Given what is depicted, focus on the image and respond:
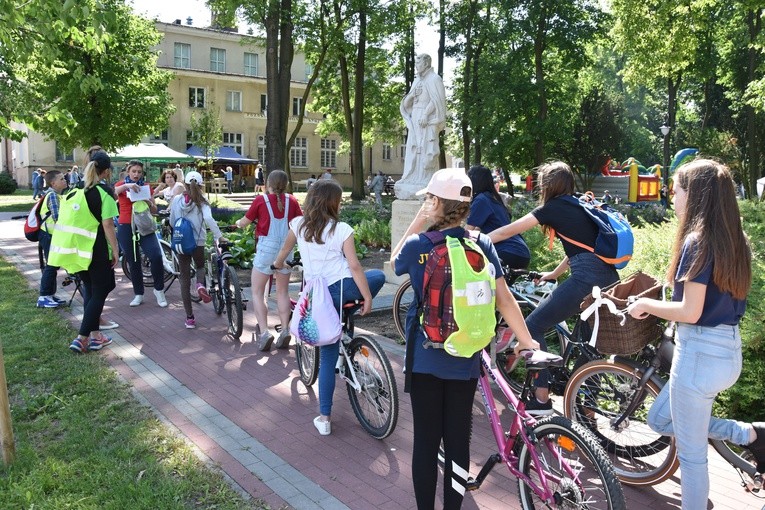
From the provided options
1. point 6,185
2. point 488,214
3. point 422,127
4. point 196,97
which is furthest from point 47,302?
point 196,97

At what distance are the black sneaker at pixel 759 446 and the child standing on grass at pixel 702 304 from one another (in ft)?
1.17

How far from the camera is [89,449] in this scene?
4.40 m

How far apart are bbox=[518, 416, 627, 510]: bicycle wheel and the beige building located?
45.8 metres

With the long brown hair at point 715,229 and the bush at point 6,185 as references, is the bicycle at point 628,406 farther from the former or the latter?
the bush at point 6,185

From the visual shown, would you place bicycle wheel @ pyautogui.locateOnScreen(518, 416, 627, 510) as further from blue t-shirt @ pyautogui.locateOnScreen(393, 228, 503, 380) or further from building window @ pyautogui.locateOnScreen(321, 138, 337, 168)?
building window @ pyautogui.locateOnScreen(321, 138, 337, 168)

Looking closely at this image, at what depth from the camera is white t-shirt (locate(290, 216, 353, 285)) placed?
4699mm

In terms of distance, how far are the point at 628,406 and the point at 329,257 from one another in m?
2.25

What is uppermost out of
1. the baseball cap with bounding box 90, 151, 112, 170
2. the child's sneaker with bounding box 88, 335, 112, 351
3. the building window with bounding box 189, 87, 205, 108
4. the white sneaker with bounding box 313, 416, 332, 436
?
the building window with bounding box 189, 87, 205, 108

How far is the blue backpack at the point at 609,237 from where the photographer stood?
164 inches

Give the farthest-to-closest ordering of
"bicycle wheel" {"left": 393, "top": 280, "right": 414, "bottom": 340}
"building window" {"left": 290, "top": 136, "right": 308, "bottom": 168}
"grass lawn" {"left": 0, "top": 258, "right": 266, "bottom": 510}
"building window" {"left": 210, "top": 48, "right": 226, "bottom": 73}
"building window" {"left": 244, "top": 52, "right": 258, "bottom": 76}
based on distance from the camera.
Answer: "building window" {"left": 290, "top": 136, "right": 308, "bottom": 168} < "building window" {"left": 244, "top": 52, "right": 258, "bottom": 76} < "building window" {"left": 210, "top": 48, "right": 226, "bottom": 73} < "bicycle wheel" {"left": 393, "top": 280, "right": 414, "bottom": 340} < "grass lawn" {"left": 0, "top": 258, "right": 266, "bottom": 510}

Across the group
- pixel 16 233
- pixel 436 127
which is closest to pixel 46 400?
pixel 436 127

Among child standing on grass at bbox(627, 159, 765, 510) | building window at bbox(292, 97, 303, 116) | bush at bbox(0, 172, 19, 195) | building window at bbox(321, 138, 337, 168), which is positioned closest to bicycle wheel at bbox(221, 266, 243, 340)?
child standing on grass at bbox(627, 159, 765, 510)

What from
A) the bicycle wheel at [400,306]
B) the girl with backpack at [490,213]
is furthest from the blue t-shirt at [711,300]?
the bicycle wheel at [400,306]

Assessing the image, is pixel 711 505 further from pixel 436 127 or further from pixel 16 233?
pixel 16 233
